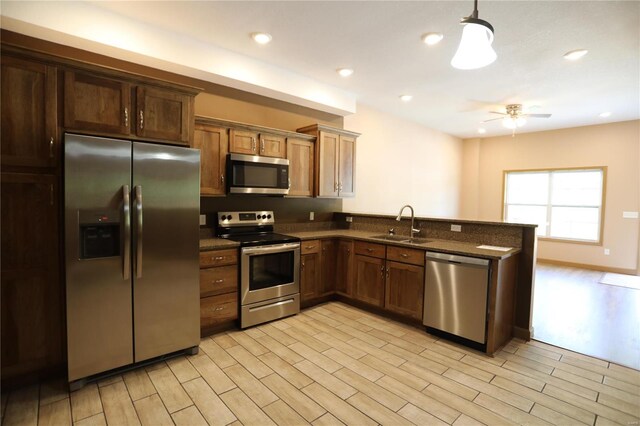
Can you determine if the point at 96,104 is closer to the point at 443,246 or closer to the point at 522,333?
the point at 443,246

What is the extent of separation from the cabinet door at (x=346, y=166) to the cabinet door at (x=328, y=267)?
841mm

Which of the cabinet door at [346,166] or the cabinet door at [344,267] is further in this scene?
the cabinet door at [346,166]

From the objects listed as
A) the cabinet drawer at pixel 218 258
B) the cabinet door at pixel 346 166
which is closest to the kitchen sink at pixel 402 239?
the cabinet door at pixel 346 166

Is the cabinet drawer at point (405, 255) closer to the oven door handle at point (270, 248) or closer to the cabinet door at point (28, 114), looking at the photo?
the oven door handle at point (270, 248)

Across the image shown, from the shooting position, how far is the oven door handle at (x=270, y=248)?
10.5 feet

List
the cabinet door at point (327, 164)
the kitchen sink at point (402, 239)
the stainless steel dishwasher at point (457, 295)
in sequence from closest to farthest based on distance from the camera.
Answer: the stainless steel dishwasher at point (457, 295), the kitchen sink at point (402, 239), the cabinet door at point (327, 164)

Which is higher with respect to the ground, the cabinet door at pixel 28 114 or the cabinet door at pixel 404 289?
the cabinet door at pixel 28 114

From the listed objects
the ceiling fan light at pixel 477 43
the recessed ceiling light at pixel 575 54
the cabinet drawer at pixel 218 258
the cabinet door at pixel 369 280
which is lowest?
the cabinet door at pixel 369 280

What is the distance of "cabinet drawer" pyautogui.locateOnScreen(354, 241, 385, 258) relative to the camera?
3.59 m

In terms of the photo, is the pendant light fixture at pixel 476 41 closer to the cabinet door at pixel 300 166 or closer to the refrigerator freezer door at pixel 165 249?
the refrigerator freezer door at pixel 165 249

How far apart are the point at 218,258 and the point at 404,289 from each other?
1962 mm

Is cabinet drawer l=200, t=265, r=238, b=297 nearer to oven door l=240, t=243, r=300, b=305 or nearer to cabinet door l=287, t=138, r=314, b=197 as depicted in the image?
oven door l=240, t=243, r=300, b=305

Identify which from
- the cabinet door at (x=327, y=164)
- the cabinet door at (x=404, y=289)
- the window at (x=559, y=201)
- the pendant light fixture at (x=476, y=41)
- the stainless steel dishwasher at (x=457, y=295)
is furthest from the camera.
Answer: the window at (x=559, y=201)

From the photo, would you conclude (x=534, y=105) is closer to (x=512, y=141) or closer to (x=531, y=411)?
(x=512, y=141)
